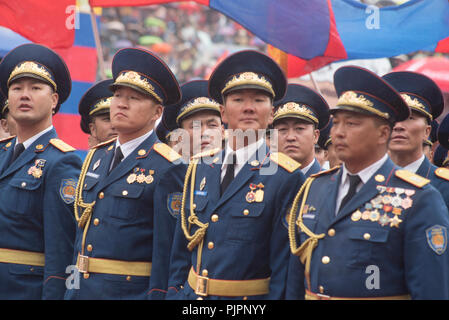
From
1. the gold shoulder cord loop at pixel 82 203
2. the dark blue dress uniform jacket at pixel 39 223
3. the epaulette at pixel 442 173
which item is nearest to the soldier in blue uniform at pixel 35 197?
the dark blue dress uniform jacket at pixel 39 223

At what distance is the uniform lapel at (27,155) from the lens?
5.14 meters

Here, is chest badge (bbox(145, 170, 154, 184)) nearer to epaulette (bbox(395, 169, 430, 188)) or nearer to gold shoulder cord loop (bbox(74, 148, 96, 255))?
gold shoulder cord loop (bbox(74, 148, 96, 255))

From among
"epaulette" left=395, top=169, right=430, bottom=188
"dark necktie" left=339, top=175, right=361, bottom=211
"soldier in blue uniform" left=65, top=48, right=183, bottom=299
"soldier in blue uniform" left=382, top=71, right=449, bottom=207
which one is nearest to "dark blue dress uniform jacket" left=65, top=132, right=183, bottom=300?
"soldier in blue uniform" left=65, top=48, right=183, bottom=299

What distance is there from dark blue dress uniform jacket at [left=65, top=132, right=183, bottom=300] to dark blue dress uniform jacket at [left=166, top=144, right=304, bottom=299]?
0.40 m

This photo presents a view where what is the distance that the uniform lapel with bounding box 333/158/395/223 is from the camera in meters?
3.70

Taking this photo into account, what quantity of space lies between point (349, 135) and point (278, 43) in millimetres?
3465

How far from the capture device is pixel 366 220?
11.9 feet

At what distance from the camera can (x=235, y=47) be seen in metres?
21.8

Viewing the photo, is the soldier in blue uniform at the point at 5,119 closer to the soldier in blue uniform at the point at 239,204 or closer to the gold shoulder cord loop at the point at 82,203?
the gold shoulder cord loop at the point at 82,203

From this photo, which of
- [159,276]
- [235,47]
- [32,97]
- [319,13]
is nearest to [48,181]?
[32,97]

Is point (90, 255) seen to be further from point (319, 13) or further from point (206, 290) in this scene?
point (319, 13)

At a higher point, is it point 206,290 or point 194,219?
point 194,219

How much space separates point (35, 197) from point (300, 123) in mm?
2492

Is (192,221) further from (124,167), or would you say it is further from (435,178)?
(435,178)
